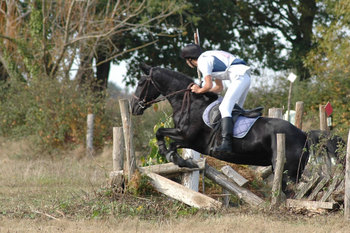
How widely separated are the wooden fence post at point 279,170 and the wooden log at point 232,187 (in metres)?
0.46

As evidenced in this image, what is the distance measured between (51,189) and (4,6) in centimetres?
1274

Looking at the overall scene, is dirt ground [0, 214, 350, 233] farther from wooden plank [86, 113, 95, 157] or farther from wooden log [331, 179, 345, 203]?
wooden plank [86, 113, 95, 157]

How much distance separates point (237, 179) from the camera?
8.36 metres

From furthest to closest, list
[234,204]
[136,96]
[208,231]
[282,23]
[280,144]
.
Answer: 1. [282,23]
2. [234,204]
3. [136,96]
4. [280,144]
5. [208,231]

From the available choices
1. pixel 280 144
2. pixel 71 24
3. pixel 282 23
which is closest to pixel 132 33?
pixel 71 24

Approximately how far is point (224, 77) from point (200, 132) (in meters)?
0.86

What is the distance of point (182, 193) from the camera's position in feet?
26.0

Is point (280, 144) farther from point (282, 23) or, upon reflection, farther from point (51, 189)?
point (282, 23)

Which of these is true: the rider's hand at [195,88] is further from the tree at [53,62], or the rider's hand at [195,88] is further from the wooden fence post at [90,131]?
the tree at [53,62]

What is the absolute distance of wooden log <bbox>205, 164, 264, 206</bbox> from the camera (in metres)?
8.07

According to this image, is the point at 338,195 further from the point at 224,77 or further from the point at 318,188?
the point at 224,77

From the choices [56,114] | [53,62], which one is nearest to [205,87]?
[56,114]

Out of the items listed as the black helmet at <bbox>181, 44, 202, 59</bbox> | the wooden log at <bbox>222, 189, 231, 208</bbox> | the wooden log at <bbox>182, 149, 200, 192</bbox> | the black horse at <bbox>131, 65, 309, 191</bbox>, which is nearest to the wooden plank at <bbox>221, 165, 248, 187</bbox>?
the wooden log at <bbox>222, 189, 231, 208</bbox>

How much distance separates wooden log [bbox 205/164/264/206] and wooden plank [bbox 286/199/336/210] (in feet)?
1.77
